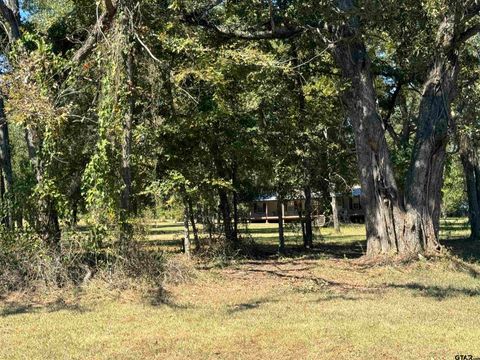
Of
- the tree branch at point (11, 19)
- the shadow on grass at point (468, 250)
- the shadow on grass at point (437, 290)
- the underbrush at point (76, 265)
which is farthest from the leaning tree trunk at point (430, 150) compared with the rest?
the tree branch at point (11, 19)

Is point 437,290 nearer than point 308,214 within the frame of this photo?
Yes

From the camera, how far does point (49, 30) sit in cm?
1351

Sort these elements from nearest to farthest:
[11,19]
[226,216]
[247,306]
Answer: [247,306] → [11,19] → [226,216]

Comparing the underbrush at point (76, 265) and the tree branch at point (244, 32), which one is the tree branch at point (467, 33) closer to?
the tree branch at point (244, 32)

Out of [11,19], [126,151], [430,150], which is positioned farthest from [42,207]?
[430,150]

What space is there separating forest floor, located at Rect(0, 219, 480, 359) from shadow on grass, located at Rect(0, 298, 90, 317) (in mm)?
16

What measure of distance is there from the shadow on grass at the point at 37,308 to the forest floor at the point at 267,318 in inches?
0.6

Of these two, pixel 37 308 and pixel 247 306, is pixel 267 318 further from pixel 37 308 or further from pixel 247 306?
pixel 37 308

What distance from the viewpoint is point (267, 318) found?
7848 mm

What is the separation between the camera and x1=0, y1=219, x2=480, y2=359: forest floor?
631 cm

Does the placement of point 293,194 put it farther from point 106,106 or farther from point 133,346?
point 133,346

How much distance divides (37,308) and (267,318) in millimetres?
3874

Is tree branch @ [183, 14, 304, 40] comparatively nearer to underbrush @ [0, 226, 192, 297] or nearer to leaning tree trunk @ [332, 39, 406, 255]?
leaning tree trunk @ [332, 39, 406, 255]

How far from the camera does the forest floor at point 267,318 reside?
631 cm
